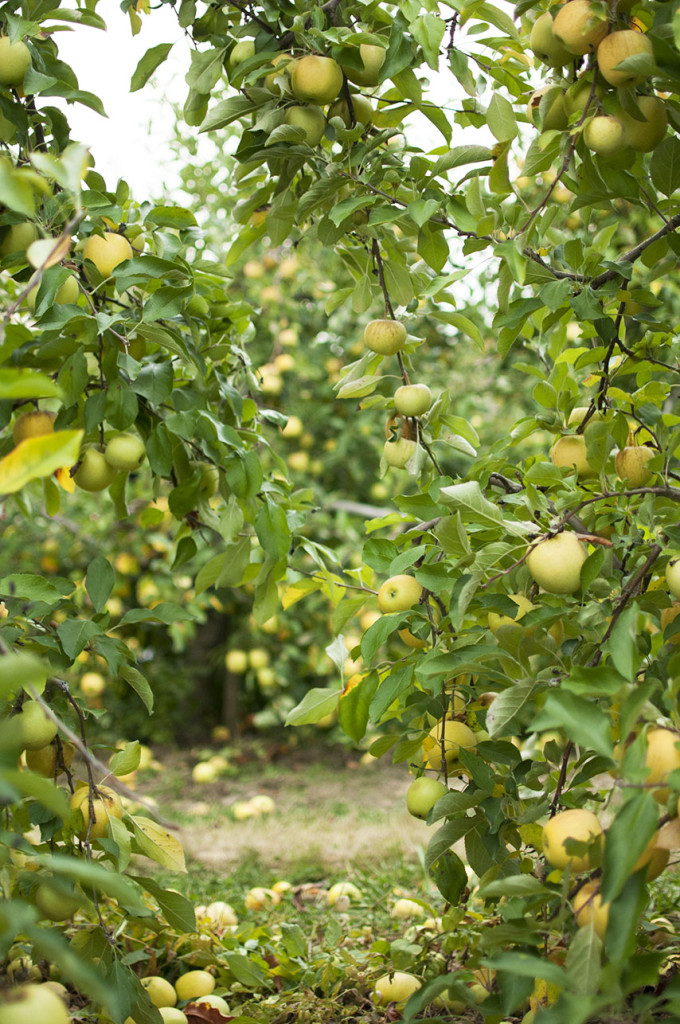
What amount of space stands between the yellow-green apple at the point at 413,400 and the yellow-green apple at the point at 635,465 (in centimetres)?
30

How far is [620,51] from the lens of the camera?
2.82 ft

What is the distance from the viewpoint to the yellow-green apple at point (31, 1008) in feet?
1.85

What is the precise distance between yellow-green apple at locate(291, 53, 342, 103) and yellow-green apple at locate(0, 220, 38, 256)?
411 mm

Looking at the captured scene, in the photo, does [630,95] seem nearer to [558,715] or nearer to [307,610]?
[558,715]

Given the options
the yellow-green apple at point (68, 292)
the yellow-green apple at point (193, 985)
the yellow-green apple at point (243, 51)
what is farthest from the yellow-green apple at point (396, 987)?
the yellow-green apple at point (243, 51)

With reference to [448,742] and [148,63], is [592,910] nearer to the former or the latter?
[448,742]

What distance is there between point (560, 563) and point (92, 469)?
72 cm

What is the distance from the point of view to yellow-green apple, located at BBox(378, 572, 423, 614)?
111 cm

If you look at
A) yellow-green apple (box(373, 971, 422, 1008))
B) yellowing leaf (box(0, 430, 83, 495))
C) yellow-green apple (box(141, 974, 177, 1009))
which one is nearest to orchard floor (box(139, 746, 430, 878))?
yellow-green apple (box(373, 971, 422, 1008))

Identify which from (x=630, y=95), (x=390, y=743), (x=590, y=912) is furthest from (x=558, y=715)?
(x=630, y=95)

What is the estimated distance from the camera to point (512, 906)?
2.42 feet

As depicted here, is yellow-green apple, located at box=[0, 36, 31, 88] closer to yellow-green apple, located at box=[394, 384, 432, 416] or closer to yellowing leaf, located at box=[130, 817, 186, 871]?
yellow-green apple, located at box=[394, 384, 432, 416]

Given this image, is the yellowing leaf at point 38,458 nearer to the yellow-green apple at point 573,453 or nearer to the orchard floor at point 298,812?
the yellow-green apple at point 573,453

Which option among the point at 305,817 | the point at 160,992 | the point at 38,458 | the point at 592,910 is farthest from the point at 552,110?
the point at 305,817
